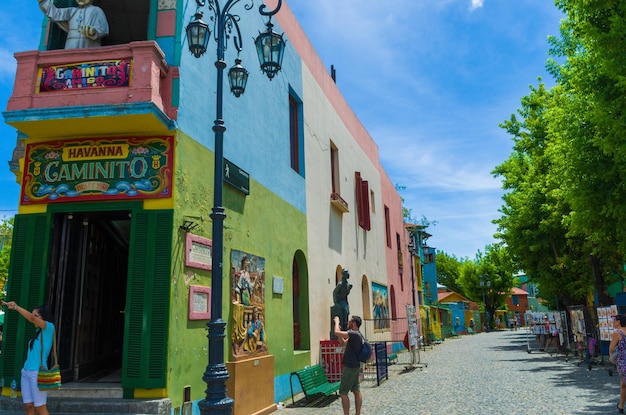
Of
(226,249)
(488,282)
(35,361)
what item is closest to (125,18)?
(226,249)

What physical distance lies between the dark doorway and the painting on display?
1156 cm

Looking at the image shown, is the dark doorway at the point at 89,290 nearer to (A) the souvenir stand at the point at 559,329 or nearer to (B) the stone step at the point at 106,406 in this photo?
(B) the stone step at the point at 106,406

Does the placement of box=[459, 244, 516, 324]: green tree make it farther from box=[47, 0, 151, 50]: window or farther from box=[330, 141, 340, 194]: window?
box=[47, 0, 151, 50]: window

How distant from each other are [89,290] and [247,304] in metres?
2.84

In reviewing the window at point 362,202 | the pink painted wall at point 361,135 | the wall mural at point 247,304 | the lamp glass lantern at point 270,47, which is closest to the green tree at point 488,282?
the pink painted wall at point 361,135

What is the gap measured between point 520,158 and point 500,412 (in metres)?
22.1

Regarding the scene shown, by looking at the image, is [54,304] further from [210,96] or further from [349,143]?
[349,143]

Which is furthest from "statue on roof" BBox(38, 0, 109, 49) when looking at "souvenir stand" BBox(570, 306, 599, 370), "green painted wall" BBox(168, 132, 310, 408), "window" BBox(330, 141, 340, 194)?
"souvenir stand" BBox(570, 306, 599, 370)

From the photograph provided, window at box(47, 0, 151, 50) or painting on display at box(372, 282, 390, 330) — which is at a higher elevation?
window at box(47, 0, 151, 50)

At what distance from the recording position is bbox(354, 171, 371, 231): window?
19.9 m

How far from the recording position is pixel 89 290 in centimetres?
868

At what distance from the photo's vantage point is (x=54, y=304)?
759cm

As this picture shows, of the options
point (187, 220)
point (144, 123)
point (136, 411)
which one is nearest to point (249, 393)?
point (136, 411)

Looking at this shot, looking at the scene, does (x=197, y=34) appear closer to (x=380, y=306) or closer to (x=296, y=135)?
(x=296, y=135)
